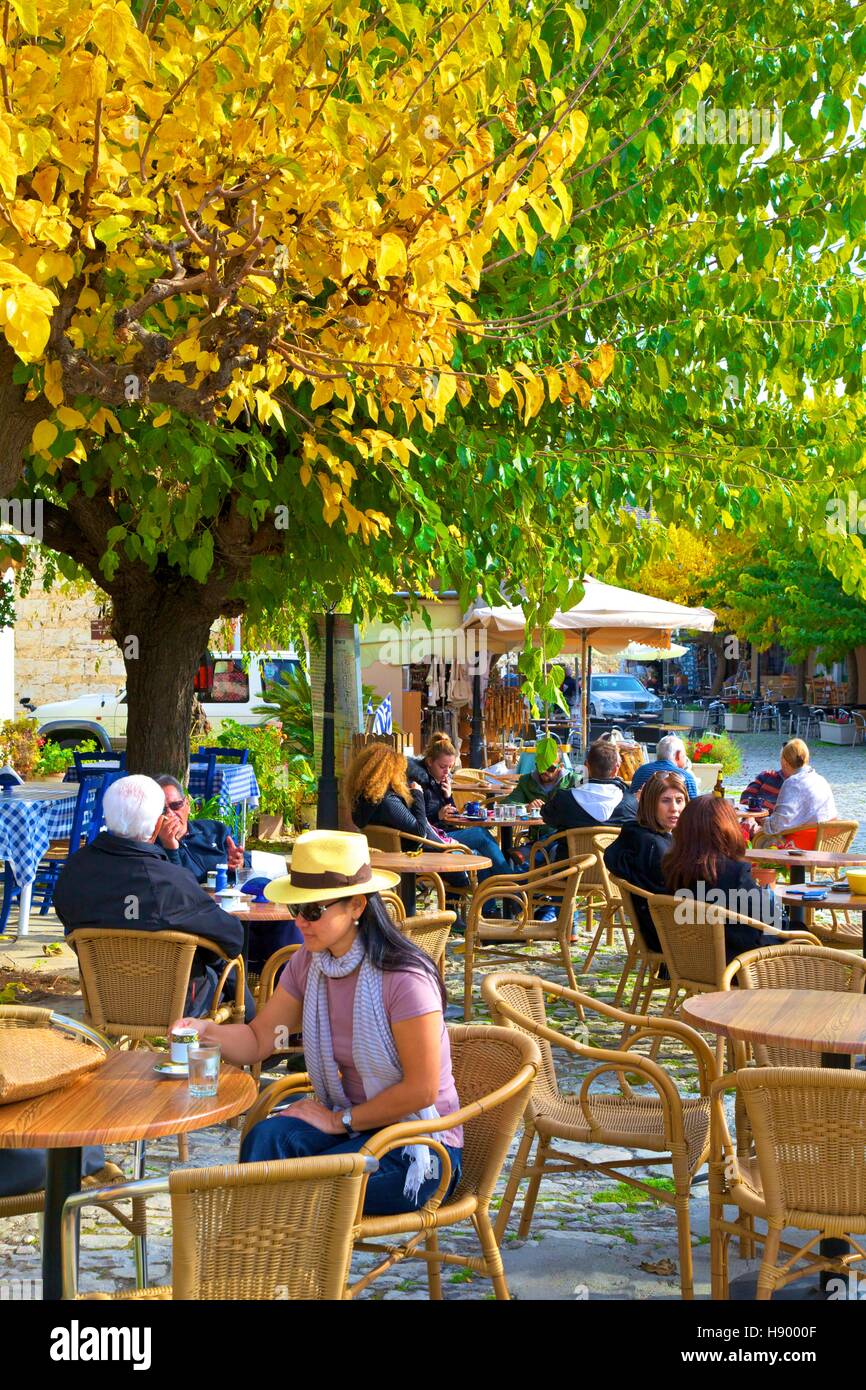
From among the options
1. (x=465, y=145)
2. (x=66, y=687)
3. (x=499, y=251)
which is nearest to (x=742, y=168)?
(x=499, y=251)

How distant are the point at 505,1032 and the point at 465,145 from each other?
261cm

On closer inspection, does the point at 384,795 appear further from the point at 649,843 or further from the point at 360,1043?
the point at 360,1043

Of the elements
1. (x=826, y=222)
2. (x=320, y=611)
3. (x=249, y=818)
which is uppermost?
(x=826, y=222)

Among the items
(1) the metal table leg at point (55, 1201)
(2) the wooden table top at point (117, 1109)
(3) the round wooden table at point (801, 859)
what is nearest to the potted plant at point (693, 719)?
(3) the round wooden table at point (801, 859)

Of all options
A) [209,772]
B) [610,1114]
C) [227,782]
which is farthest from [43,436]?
[227,782]

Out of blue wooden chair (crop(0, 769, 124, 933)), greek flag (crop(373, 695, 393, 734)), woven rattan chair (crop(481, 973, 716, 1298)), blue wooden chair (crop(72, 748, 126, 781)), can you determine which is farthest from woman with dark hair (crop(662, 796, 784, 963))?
greek flag (crop(373, 695, 393, 734))

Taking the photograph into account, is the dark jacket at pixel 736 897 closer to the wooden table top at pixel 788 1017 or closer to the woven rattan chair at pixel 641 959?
the woven rattan chair at pixel 641 959

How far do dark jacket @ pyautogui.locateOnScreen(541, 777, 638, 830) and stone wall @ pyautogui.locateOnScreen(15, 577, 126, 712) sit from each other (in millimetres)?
25286

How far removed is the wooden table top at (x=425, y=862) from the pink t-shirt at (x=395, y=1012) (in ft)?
14.5

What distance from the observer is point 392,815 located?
10.2 m

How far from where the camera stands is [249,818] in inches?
677

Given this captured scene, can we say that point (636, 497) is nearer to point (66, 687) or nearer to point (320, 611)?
point (320, 611)

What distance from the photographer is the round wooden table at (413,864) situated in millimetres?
8891

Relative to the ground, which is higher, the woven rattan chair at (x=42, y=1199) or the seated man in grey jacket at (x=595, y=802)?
the seated man in grey jacket at (x=595, y=802)
